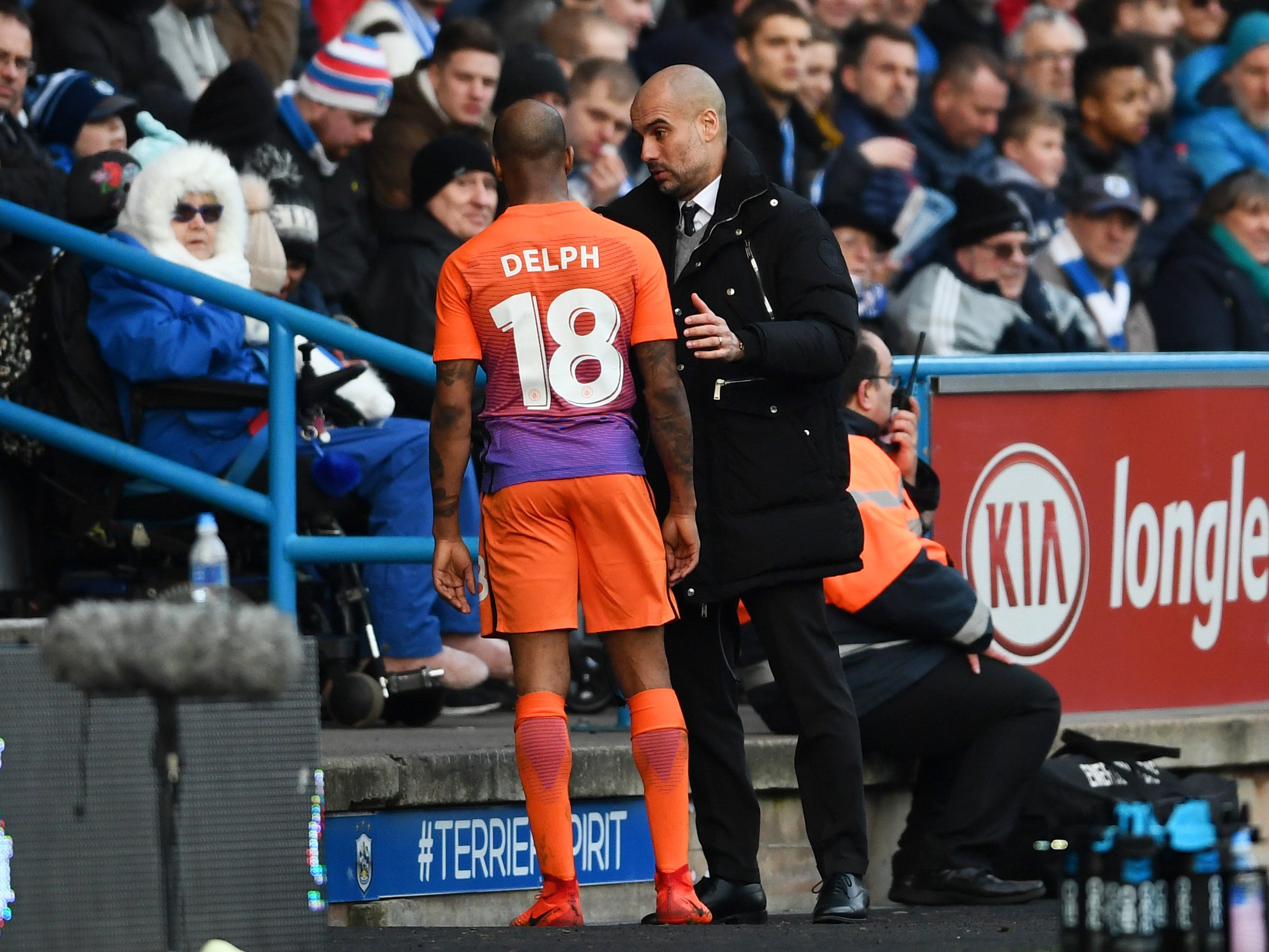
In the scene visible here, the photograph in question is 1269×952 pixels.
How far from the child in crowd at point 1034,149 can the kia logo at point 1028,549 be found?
12.9 feet

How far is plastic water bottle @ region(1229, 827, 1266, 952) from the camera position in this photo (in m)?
3.73

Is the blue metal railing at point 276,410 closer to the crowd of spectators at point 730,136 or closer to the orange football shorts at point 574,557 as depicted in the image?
the crowd of spectators at point 730,136

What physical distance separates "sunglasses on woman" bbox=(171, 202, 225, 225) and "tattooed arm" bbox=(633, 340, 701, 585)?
244 cm

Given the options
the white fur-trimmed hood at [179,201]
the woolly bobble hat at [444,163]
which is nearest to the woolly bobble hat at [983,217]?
the woolly bobble hat at [444,163]

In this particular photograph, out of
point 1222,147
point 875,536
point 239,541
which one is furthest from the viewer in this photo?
point 1222,147

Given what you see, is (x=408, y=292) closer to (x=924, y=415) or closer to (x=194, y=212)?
(x=194, y=212)

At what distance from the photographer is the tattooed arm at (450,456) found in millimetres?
5238

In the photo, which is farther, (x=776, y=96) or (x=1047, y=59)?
(x=1047, y=59)

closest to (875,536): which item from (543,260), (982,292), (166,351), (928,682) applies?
(928,682)

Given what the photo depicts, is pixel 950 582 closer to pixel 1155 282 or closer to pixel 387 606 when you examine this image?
pixel 387 606

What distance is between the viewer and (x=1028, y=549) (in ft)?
23.4

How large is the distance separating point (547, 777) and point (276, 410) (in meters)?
1.63

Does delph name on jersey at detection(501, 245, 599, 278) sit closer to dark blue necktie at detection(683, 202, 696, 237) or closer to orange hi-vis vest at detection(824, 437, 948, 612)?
dark blue necktie at detection(683, 202, 696, 237)

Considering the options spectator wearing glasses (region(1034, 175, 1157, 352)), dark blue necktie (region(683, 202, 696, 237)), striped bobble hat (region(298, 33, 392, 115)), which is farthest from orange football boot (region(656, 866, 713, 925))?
spectator wearing glasses (region(1034, 175, 1157, 352))
